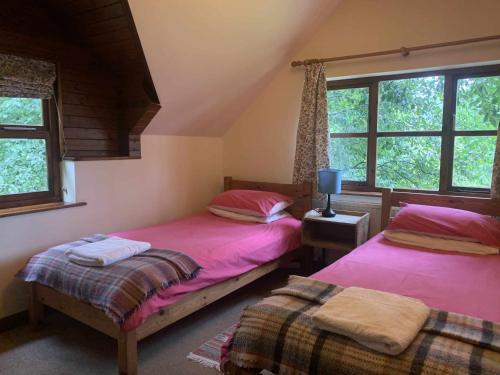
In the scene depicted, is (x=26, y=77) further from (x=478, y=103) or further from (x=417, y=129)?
(x=478, y=103)

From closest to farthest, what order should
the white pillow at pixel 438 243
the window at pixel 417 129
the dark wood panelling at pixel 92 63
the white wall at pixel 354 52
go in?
the white pillow at pixel 438 243, the dark wood panelling at pixel 92 63, the white wall at pixel 354 52, the window at pixel 417 129

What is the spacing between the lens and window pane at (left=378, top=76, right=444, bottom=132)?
3.26 metres

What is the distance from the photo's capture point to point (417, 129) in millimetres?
3361

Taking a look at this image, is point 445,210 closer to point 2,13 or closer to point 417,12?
point 417,12

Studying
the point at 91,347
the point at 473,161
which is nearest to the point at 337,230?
the point at 473,161

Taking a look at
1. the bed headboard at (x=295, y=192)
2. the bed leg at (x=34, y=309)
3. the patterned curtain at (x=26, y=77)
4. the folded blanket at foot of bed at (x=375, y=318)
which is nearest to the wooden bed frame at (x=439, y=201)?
the bed headboard at (x=295, y=192)

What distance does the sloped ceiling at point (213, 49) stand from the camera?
271cm

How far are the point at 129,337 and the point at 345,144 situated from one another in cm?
260

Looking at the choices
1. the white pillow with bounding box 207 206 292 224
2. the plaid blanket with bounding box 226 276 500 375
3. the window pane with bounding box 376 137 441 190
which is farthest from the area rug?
the window pane with bounding box 376 137 441 190

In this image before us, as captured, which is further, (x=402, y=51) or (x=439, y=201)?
(x=402, y=51)

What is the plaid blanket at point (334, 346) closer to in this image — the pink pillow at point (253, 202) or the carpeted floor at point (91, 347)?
the carpeted floor at point (91, 347)

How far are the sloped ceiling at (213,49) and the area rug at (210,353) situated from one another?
1.94 metres

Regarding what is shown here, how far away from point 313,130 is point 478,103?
1351 mm

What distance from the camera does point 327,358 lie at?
1.38m
